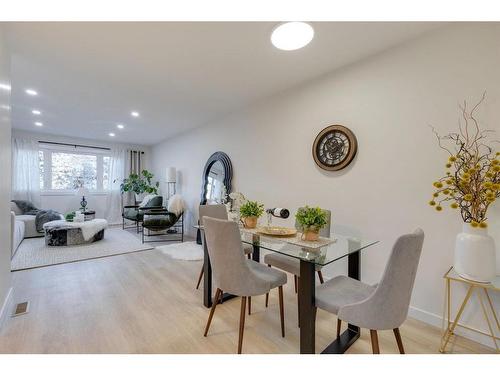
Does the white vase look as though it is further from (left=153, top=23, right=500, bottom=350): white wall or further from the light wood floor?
the light wood floor

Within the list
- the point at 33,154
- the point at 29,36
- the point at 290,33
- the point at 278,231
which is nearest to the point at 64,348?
the point at 278,231

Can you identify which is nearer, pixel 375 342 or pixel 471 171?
pixel 375 342

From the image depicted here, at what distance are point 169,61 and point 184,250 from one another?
286 centimetres

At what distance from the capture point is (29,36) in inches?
77.5

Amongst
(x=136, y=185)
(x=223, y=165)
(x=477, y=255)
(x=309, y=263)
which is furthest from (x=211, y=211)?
(x=136, y=185)

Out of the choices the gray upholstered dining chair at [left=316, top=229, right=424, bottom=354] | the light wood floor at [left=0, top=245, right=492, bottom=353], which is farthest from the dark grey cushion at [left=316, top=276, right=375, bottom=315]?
the light wood floor at [left=0, top=245, right=492, bottom=353]

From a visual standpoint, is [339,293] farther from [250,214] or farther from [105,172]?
[105,172]

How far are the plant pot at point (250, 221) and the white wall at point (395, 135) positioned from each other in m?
0.84

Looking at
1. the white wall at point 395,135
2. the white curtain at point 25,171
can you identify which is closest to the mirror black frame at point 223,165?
the white wall at point 395,135

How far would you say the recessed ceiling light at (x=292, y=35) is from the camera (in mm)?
1729

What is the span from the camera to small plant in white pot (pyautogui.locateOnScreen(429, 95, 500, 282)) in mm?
1444

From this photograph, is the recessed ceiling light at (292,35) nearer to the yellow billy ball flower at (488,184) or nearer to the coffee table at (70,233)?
the yellow billy ball flower at (488,184)

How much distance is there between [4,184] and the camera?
1.92 m
